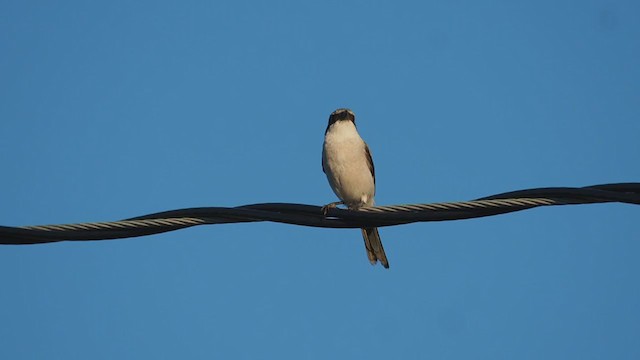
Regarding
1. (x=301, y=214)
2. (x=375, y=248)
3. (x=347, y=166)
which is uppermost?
(x=347, y=166)

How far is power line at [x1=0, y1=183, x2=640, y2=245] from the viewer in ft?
16.7

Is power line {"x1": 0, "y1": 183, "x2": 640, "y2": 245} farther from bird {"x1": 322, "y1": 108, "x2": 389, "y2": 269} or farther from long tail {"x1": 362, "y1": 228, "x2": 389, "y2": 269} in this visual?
bird {"x1": 322, "y1": 108, "x2": 389, "y2": 269}

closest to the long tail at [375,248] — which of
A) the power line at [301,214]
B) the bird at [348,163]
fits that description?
the bird at [348,163]

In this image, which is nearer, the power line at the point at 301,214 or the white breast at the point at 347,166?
the power line at the point at 301,214

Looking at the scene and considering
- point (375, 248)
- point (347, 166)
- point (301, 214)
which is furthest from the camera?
point (347, 166)

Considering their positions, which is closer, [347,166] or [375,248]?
[375,248]

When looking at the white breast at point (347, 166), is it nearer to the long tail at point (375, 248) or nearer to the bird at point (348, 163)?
the bird at point (348, 163)

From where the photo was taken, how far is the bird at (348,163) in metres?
9.51

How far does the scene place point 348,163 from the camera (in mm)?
9492

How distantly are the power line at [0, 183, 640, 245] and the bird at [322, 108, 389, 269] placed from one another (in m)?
3.83

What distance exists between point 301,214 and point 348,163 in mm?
4053

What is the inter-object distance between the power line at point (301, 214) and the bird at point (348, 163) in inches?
151

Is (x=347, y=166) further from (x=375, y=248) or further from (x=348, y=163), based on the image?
(x=375, y=248)

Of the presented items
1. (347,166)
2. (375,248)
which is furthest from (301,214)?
(347,166)
